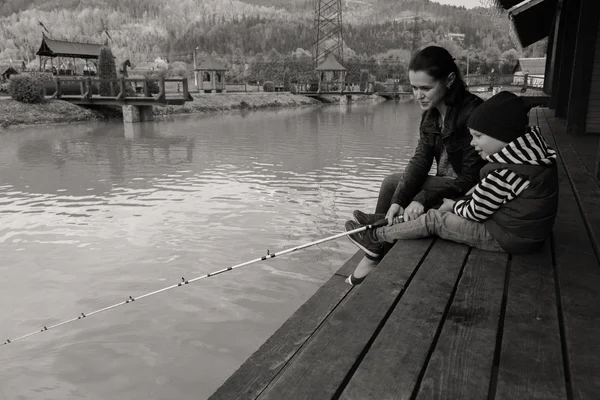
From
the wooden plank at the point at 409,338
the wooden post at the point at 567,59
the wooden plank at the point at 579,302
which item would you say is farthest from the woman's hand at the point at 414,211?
the wooden post at the point at 567,59

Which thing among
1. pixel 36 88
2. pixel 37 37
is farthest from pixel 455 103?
pixel 37 37

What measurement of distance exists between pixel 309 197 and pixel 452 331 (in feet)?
19.5

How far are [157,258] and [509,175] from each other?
3719mm

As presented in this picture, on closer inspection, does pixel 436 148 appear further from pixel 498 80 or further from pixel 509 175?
pixel 498 80

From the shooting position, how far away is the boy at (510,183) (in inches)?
89.7

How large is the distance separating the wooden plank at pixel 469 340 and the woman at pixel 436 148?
755 mm

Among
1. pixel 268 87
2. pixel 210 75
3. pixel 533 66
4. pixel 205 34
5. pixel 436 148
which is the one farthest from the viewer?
pixel 205 34

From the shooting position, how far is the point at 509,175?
2.29 m

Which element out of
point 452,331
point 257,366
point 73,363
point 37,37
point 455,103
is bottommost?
point 73,363

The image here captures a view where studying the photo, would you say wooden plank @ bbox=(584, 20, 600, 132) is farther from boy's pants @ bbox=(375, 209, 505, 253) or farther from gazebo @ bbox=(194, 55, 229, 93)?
gazebo @ bbox=(194, 55, 229, 93)

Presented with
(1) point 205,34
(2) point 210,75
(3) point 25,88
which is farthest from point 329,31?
(3) point 25,88

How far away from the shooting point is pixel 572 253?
2.42 m

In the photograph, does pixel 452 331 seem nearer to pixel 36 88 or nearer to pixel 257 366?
pixel 257 366

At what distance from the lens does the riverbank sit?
19734mm
